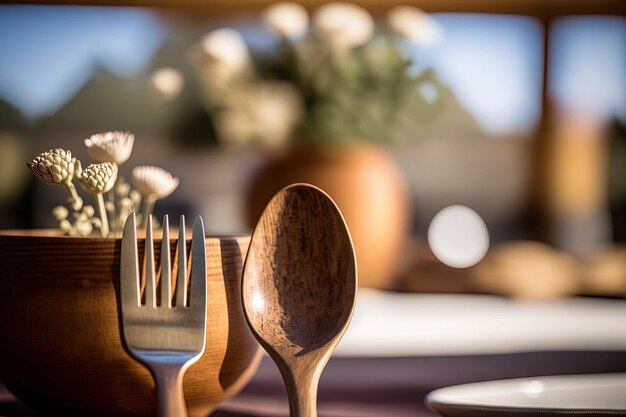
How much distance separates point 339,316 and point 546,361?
297mm

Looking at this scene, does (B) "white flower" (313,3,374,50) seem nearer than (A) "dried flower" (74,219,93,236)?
No

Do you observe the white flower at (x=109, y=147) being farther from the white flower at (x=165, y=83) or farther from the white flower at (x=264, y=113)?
the white flower at (x=264, y=113)

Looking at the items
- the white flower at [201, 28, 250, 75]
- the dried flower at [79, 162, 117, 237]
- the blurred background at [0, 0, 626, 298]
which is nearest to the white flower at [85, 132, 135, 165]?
the dried flower at [79, 162, 117, 237]

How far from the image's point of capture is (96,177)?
273 mm

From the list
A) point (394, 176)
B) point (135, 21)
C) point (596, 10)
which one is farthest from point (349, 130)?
point (596, 10)

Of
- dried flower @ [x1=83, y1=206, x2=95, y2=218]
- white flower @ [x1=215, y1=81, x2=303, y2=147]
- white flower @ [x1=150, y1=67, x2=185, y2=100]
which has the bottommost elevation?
dried flower @ [x1=83, y1=206, x2=95, y2=218]

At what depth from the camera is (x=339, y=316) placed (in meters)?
A: 0.31

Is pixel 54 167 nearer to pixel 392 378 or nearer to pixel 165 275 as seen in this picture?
pixel 165 275

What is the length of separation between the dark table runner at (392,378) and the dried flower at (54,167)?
145 millimetres

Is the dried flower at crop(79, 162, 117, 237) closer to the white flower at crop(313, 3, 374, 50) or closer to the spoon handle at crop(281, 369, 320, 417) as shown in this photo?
the spoon handle at crop(281, 369, 320, 417)

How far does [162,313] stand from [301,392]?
66mm

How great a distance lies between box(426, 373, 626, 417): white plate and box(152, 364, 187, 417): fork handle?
0.12 meters

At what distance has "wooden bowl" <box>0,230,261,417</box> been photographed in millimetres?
279

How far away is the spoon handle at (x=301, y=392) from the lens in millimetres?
267
